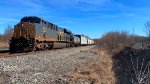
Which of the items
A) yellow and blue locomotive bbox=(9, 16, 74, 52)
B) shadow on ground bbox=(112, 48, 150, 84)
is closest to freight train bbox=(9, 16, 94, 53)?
yellow and blue locomotive bbox=(9, 16, 74, 52)

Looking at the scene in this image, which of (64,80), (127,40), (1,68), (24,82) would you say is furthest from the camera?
(127,40)

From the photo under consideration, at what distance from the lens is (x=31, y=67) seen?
14.6m

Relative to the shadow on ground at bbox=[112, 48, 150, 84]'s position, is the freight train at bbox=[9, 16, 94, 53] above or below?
above

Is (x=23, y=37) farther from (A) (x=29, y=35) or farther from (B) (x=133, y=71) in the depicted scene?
(B) (x=133, y=71)

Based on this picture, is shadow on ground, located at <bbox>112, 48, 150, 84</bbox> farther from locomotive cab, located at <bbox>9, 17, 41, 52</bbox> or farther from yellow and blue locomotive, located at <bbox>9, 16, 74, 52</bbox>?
locomotive cab, located at <bbox>9, 17, 41, 52</bbox>

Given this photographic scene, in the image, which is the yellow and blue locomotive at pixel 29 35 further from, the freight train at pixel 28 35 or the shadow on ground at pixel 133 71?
the shadow on ground at pixel 133 71

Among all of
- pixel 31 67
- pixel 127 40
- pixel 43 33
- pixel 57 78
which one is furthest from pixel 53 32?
pixel 127 40

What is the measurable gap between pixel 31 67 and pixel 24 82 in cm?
368

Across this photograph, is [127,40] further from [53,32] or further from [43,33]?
[43,33]

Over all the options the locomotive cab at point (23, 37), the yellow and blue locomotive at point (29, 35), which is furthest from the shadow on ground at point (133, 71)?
the locomotive cab at point (23, 37)

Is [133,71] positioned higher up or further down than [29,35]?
further down

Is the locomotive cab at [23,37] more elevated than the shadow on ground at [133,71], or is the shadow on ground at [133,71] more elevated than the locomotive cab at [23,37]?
the locomotive cab at [23,37]

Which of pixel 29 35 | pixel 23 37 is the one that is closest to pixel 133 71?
pixel 29 35

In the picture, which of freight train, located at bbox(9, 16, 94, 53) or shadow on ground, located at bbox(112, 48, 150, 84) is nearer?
shadow on ground, located at bbox(112, 48, 150, 84)
